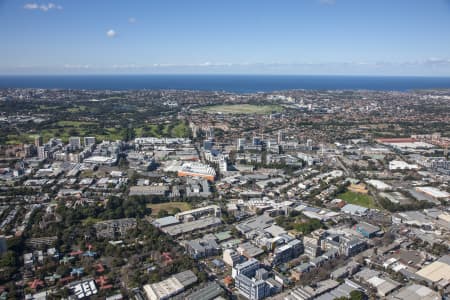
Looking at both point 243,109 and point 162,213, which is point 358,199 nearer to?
point 162,213

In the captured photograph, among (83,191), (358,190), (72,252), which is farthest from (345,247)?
(83,191)

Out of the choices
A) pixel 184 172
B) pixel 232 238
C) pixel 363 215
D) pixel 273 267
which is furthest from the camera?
pixel 184 172

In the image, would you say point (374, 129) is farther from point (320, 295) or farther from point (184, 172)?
point (320, 295)

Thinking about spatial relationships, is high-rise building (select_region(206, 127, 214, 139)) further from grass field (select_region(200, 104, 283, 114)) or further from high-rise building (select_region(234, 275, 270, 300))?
high-rise building (select_region(234, 275, 270, 300))

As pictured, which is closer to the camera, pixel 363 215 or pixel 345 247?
pixel 345 247

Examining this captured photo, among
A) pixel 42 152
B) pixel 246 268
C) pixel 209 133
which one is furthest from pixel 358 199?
pixel 42 152

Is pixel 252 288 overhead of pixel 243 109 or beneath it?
beneath

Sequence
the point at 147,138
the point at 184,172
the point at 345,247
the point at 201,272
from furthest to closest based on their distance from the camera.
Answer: the point at 147,138 → the point at 184,172 → the point at 345,247 → the point at 201,272

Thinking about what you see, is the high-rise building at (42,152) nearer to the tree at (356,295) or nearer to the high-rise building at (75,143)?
the high-rise building at (75,143)

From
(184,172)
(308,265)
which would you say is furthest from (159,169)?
(308,265)
